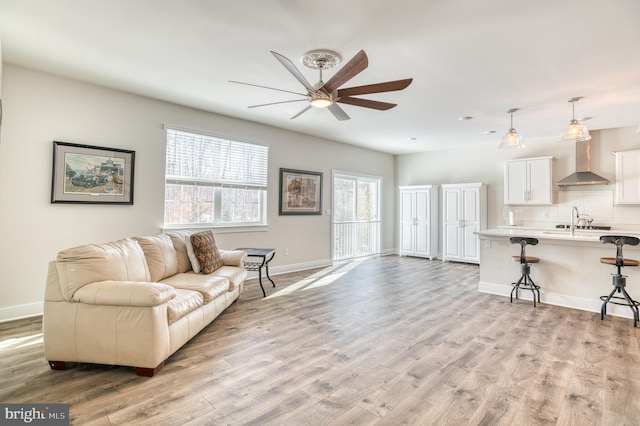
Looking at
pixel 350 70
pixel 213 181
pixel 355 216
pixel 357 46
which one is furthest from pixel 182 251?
pixel 355 216

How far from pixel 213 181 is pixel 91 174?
5.27ft

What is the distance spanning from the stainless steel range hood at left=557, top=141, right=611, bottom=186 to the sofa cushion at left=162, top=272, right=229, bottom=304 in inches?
248

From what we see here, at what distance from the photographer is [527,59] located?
3129mm

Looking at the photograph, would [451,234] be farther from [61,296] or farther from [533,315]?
[61,296]

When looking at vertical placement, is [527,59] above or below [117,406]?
above

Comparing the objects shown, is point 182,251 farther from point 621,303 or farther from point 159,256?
point 621,303

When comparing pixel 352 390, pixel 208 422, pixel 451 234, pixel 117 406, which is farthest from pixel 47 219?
pixel 451 234

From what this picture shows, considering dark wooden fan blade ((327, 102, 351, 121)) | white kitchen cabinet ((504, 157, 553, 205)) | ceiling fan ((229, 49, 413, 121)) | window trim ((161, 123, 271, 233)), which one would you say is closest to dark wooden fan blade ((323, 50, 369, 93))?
ceiling fan ((229, 49, 413, 121))

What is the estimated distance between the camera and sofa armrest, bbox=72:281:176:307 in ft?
7.46

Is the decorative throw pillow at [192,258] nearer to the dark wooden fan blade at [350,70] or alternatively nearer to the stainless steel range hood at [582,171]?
the dark wooden fan blade at [350,70]

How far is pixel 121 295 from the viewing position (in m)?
2.29

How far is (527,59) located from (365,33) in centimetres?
175

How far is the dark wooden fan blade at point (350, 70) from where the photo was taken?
2.31 meters

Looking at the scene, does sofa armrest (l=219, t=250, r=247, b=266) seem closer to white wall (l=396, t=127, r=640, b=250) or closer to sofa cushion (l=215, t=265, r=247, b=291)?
sofa cushion (l=215, t=265, r=247, b=291)
